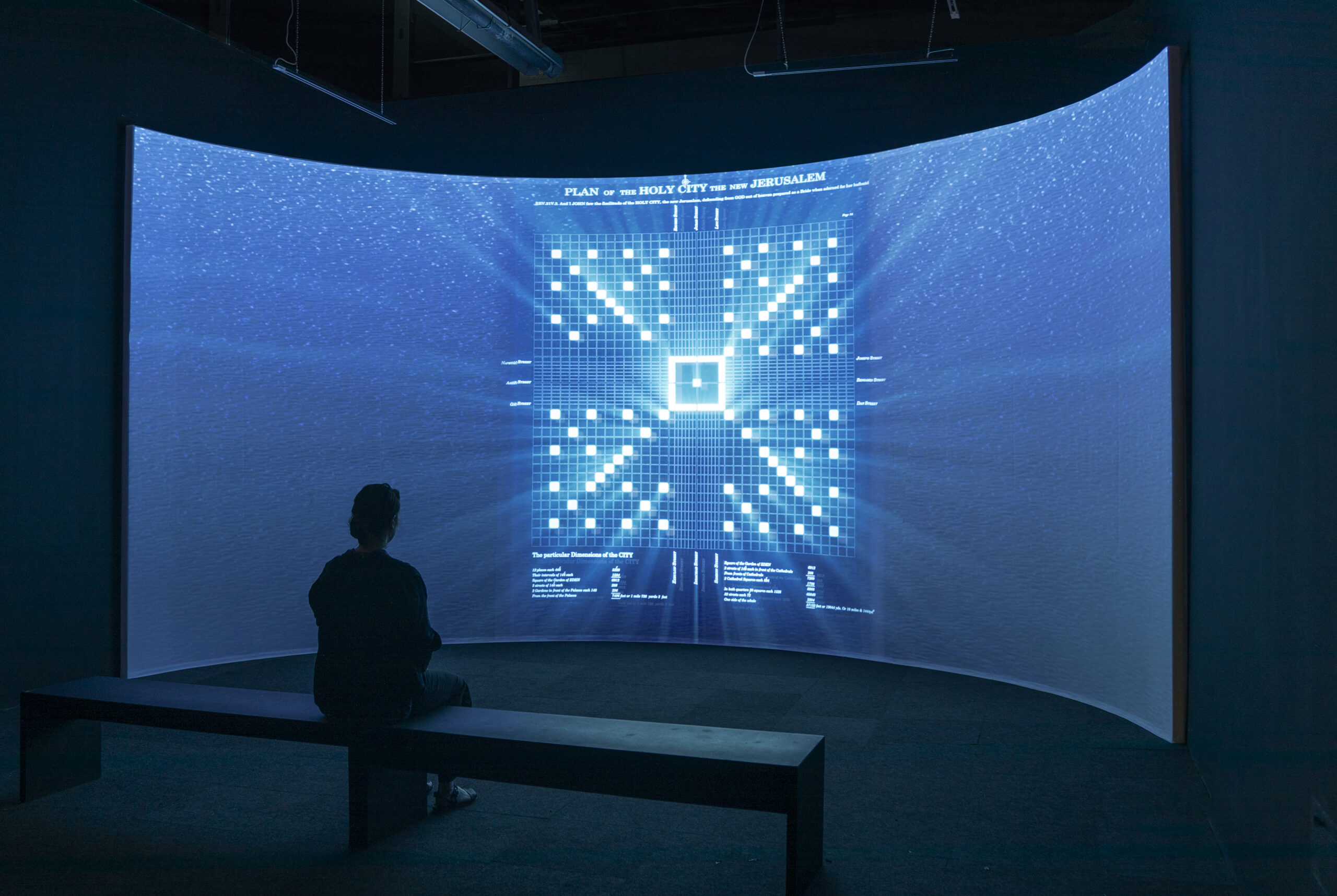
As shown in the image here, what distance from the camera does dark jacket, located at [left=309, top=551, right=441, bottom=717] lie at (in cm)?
245

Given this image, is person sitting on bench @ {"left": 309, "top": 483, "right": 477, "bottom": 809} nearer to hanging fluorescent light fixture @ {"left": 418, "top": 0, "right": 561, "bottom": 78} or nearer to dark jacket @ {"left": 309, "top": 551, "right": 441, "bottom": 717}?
dark jacket @ {"left": 309, "top": 551, "right": 441, "bottom": 717}

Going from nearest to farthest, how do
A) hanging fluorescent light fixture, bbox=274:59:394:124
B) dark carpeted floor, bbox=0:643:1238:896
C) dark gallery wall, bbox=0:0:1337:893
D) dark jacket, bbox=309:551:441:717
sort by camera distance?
dark gallery wall, bbox=0:0:1337:893, dark carpeted floor, bbox=0:643:1238:896, dark jacket, bbox=309:551:441:717, hanging fluorescent light fixture, bbox=274:59:394:124

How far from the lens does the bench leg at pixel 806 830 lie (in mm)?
2145

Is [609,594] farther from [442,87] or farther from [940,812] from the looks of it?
[442,87]

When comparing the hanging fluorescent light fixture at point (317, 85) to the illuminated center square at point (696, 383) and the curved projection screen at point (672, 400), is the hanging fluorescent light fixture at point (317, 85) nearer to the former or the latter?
the curved projection screen at point (672, 400)

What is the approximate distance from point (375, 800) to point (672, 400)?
2965 millimetres

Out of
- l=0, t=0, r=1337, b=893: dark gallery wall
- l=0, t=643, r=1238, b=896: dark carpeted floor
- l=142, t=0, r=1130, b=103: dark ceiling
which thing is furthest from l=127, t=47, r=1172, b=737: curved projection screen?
l=142, t=0, r=1130, b=103: dark ceiling

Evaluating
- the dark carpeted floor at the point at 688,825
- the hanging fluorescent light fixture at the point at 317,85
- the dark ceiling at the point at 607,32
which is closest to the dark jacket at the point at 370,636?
the dark carpeted floor at the point at 688,825

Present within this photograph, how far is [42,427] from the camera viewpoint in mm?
3873

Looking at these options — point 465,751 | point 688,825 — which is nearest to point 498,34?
point 465,751

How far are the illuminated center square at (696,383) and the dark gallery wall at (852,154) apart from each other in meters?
1.08

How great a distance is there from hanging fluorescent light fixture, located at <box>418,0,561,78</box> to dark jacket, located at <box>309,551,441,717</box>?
277cm

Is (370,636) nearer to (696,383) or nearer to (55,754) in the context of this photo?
(55,754)

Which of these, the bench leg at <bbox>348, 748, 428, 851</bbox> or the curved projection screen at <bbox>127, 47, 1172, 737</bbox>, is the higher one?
the curved projection screen at <bbox>127, 47, 1172, 737</bbox>
